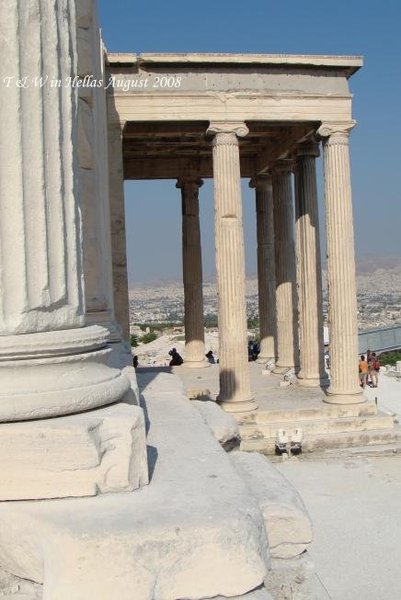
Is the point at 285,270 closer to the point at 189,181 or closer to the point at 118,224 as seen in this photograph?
the point at 189,181

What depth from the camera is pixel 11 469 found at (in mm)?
4379

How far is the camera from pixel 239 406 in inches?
802

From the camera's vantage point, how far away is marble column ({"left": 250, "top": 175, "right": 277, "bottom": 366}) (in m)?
31.3

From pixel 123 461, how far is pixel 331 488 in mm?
12205

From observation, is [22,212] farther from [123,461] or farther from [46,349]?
[123,461]

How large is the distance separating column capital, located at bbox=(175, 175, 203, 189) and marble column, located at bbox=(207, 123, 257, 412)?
34.0ft

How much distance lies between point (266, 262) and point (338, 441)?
13.5 meters

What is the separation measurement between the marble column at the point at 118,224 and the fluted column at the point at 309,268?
7.35m

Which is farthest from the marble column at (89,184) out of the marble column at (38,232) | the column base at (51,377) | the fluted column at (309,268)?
the fluted column at (309,268)

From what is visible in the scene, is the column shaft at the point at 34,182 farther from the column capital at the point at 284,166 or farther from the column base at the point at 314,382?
the column capital at the point at 284,166

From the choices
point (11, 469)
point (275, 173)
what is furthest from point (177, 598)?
point (275, 173)

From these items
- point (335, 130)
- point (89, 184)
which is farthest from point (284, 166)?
point (89, 184)

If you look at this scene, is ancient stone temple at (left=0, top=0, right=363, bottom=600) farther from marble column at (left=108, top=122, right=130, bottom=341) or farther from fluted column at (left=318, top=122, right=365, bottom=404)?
fluted column at (left=318, top=122, right=365, bottom=404)

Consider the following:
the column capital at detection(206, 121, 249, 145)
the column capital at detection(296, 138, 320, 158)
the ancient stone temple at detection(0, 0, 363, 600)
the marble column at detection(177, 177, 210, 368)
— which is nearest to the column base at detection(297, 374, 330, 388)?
the marble column at detection(177, 177, 210, 368)
